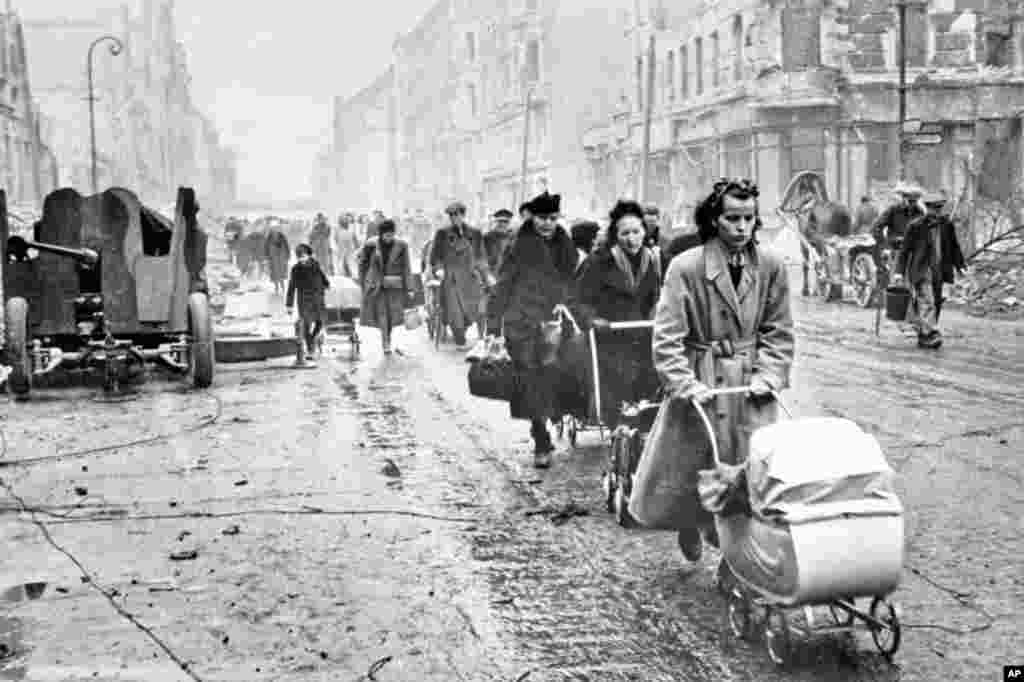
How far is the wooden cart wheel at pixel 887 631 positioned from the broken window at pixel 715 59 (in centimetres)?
3689

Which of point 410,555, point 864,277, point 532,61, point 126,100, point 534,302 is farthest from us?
point 126,100

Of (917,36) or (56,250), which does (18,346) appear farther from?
(917,36)

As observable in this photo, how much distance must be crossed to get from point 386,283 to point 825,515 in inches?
518

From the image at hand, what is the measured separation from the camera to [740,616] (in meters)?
5.13

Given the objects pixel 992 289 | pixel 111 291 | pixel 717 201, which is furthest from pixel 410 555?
pixel 992 289

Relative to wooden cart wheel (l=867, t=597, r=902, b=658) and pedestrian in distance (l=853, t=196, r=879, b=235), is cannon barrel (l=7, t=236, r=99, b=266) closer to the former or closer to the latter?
wooden cart wheel (l=867, t=597, r=902, b=658)

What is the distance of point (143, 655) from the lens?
505 centimetres

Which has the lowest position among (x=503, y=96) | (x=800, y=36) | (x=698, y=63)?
(x=800, y=36)

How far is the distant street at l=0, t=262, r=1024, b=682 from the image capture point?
4.93 m

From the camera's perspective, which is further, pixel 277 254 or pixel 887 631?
pixel 277 254

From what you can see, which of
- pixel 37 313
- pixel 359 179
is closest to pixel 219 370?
pixel 37 313

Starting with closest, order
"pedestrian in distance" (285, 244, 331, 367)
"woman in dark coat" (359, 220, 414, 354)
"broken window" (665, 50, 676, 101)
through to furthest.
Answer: "pedestrian in distance" (285, 244, 331, 367) < "woman in dark coat" (359, 220, 414, 354) < "broken window" (665, 50, 676, 101)

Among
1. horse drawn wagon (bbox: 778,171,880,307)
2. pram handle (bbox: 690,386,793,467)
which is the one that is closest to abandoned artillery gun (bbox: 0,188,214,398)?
pram handle (bbox: 690,386,793,467)

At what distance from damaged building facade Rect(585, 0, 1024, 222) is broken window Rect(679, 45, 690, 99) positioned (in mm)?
4398
